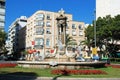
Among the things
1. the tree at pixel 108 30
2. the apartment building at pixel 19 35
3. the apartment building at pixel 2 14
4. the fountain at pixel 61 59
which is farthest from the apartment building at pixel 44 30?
the fountain at pixel 61 59

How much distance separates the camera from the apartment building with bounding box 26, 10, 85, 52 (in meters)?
82.0

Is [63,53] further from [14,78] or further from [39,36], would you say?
[39,36]

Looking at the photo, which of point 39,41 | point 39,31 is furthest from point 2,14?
point 39,41

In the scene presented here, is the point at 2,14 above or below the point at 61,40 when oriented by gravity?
above

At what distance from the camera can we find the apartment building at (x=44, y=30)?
82.0 metres

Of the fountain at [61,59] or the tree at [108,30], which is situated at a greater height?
the tree at [108,30]

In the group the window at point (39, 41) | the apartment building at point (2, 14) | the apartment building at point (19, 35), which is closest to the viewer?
the apartment building at point (2, 14)

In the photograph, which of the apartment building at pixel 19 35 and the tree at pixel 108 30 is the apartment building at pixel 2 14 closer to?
the apartment building at pixel 19 35

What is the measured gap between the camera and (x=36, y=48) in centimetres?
8212

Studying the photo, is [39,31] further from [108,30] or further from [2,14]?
[108,30]

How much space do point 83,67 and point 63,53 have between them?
150 inches

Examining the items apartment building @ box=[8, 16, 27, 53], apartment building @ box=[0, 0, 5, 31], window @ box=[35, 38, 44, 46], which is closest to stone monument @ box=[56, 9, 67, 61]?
window @ box=[35, 38, 44, 46]

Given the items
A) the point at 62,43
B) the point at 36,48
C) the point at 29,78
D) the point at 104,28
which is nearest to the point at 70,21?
the point at 36,48

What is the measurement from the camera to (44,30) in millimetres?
83375
